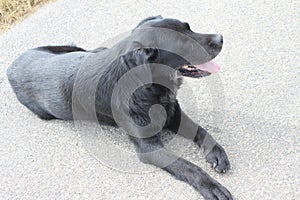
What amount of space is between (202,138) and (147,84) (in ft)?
1.79

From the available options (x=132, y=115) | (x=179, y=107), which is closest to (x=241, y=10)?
(x=179, y=107)

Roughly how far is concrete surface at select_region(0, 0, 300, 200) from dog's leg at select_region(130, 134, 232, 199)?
0.23 ft

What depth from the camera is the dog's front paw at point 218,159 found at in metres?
2.66

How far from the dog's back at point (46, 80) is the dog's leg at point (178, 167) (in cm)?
58

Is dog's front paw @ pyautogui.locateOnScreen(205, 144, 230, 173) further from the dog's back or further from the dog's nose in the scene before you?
the dog's back

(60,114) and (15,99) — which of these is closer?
(60,114)

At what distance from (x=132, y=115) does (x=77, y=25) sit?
1.92 meters

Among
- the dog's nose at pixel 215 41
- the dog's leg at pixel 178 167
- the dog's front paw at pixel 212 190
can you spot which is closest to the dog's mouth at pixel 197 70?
the dog's nose at pixel 215 41

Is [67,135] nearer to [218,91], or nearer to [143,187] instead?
[143,187]

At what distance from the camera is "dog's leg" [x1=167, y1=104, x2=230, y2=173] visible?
8.78 ft

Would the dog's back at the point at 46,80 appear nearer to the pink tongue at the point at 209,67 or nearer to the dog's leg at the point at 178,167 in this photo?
the dog's leg at the point at 178,167

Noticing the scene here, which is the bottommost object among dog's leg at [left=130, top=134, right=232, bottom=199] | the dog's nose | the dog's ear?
dog's leg at [left=130, top=134, right=232, bottom=199]

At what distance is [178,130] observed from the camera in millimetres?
2967

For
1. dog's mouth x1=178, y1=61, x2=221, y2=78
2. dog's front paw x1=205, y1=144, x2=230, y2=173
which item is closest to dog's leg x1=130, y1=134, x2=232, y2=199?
dog's front paw x1=205, y1=144, x2=230, y2=173
